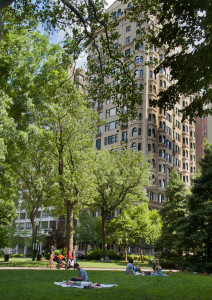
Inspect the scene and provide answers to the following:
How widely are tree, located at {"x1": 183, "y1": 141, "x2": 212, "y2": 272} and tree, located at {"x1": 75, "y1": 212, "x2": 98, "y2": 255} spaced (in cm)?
3540

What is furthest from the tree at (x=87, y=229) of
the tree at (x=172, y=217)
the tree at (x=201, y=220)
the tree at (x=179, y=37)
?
the tree at (x=179, y=37)

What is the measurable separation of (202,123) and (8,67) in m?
85.0

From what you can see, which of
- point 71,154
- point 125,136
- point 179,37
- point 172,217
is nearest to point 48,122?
point 71,154

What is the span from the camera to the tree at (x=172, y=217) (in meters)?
28.9

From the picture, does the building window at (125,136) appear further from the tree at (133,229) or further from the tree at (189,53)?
the tree at (189,53)

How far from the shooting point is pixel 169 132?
220 ft

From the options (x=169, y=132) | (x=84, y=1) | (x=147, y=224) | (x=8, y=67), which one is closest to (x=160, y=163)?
(x=169, y=132)

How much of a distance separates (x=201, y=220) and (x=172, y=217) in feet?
24.5

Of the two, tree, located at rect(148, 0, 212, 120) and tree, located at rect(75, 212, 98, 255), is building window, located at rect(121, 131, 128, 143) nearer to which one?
tree, located at rect(75, 212, 98, 255)

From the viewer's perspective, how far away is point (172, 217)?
30688 mm

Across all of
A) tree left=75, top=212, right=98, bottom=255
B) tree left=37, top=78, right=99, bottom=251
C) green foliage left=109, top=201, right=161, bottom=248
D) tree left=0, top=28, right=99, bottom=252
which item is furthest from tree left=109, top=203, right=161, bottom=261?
tree left=75, top=212, right=98, bottom=255

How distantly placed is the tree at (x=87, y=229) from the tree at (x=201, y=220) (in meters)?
35.4

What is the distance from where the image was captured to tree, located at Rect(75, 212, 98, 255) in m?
58.4

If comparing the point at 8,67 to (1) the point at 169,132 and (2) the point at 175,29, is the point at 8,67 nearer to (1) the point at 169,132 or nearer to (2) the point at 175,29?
(2) the point at 175,29
